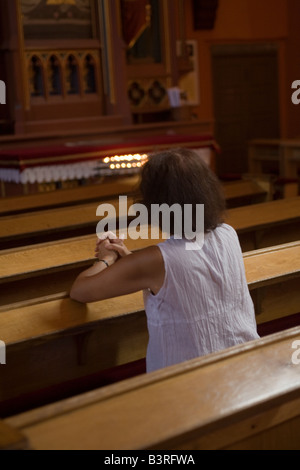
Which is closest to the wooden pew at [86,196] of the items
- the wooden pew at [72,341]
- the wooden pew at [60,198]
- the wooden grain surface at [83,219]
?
the wooden pew at [60,198]

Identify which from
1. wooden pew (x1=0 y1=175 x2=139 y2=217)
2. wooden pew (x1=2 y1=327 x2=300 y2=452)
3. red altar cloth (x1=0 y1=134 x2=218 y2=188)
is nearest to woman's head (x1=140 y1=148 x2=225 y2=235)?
wooden pew (x1=2 y1=327 x2=300 y2=452)

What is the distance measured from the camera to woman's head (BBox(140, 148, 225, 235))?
91.0 inches

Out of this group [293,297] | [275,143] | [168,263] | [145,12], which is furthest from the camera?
[275,143]

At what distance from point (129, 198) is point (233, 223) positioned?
4.37 feet

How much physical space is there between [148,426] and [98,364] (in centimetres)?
139

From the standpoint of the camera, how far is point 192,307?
2295mm

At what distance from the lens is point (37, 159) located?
21.9 ft

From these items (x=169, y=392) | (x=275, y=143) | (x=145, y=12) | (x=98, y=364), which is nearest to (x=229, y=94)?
(x=275, y=143)

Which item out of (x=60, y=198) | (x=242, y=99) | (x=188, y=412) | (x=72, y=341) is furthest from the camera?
(x=242, y=99)

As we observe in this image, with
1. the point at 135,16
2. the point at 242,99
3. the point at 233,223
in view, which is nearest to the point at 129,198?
the point at 233,223

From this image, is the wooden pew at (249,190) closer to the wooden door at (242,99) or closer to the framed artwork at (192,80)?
the framed artwork at (192,80)

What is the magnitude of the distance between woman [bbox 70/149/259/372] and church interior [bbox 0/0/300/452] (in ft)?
0.56

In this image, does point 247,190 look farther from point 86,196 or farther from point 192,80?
point 192,80

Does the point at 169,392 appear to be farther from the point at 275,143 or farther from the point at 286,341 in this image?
the point at 275,143
